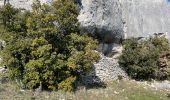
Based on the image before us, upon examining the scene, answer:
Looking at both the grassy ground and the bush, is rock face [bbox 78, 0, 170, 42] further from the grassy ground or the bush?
the grassy ground

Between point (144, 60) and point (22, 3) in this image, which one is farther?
point (144, 60)

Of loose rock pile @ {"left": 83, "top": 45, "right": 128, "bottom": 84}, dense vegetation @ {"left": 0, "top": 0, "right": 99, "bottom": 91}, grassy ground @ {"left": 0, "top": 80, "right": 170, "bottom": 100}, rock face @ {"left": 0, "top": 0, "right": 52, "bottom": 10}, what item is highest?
rock face @ {"left": 0, "top": 0, "right": 52, "bottom": 10}

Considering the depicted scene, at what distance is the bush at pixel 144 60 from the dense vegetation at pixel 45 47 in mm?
5367

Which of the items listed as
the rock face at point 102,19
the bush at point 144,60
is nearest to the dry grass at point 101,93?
the bush at point 144,60

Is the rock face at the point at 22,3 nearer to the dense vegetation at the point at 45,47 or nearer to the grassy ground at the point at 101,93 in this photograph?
the dense vegetation at the point at 45,47

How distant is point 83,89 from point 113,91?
2.16 metres

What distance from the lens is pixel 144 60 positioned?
34.0 m

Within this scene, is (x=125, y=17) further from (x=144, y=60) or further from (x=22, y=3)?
(x=22, y=3)

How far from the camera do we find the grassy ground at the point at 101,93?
25897 mm

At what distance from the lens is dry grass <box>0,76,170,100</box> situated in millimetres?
25897

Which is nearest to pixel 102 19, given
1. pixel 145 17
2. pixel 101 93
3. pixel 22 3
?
pixel 22 3

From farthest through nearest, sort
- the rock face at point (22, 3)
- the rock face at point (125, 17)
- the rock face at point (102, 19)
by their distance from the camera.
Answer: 1. the rock face at point (125, 17)
2. the rock face at point (102, 19)
3. the rock face at point (22, 3)

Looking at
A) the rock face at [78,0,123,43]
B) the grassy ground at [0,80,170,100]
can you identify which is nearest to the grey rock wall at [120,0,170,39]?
the rock face at [78,0,123,43]

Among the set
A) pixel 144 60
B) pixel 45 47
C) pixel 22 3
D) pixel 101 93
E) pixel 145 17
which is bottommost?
pixel 101 93
